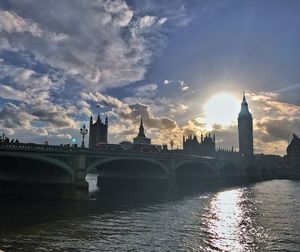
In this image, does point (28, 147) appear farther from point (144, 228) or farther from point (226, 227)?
point (226, 227)

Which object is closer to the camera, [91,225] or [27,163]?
[91,225]

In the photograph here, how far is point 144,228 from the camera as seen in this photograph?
3347 cm

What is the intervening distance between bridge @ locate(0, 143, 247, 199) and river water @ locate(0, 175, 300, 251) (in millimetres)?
7641

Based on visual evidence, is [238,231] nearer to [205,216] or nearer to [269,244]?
[269,244]

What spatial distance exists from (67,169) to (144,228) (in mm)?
26437

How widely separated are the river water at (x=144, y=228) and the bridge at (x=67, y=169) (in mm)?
7641

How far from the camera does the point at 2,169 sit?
65.0 m

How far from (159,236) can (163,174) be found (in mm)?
61989

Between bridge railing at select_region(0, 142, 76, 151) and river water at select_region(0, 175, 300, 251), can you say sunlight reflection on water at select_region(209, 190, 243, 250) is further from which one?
bridge railing at select_region(0, 142, 76, 151)

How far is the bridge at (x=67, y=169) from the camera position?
53.3 meters

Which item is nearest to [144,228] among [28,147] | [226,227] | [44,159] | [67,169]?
[226,227]

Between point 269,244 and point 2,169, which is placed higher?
point 2,169

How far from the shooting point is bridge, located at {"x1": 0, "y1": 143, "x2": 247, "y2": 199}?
5334cm

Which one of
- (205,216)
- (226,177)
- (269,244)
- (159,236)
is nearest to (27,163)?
(205,216)
